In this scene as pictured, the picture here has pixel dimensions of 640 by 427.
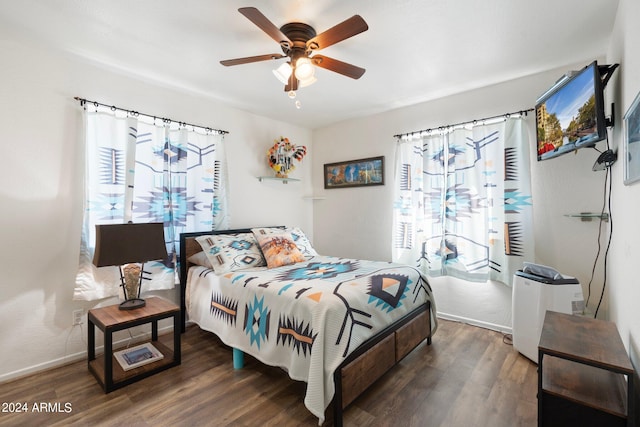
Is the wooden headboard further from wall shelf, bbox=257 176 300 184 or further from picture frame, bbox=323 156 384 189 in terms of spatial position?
picture frame, bbox=323 156 384 189

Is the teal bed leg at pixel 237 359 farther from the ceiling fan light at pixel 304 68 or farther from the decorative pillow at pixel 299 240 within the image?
the ceiling fan light at pixel 304 68

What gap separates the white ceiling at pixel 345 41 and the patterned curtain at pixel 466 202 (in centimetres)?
61

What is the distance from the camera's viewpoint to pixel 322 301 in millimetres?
1774

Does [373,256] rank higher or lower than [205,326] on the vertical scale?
higher

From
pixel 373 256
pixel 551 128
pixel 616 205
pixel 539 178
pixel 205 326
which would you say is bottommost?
pixel 205 326

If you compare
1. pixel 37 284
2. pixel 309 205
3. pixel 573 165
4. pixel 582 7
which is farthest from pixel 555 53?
pixel 37 284

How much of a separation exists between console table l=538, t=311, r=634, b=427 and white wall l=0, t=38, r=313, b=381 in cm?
327

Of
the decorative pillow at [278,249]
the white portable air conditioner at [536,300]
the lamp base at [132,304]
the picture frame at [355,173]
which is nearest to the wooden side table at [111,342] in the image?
the lamp base at [132,304]

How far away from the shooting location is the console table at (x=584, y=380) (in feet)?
3.84

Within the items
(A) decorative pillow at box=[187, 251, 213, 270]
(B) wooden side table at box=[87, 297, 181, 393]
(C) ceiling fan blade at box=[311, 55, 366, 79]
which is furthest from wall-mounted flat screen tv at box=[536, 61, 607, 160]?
(B) wooden side table at box=[87, 297, 181, 393]

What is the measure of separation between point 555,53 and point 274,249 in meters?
2.98

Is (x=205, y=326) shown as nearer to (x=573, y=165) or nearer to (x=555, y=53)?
(x=573, y=165)

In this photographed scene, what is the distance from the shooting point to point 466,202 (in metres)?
3.11

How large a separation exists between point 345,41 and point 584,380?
246cm
